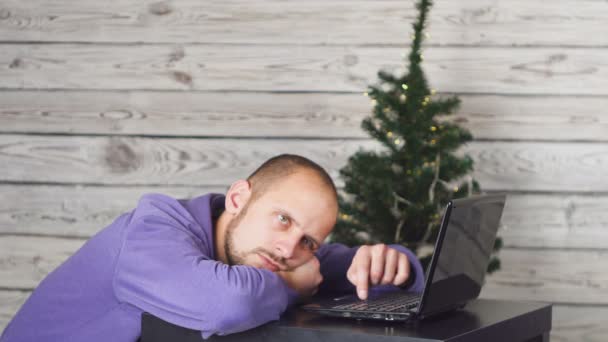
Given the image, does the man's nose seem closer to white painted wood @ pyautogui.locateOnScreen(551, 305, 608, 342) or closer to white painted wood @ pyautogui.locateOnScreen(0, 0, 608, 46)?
white painted wood @ pyautogui.locateOnScreen(0, 0, 608, 46)

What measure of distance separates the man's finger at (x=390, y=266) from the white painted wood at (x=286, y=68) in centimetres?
128

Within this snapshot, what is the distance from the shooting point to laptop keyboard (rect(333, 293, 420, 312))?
3.59 ft

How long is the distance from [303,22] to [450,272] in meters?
1.71

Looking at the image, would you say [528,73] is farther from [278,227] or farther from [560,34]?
[278,227]

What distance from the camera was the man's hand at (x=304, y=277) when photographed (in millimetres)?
1338

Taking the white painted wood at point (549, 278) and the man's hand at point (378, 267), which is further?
the white painted wood at point (549, 278)

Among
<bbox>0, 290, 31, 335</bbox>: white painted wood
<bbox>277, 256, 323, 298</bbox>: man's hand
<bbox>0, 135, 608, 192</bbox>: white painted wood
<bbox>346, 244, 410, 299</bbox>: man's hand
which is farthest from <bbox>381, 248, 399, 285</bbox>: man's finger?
<bbox>0, 290, 31, 335</bbox>: white painted wood

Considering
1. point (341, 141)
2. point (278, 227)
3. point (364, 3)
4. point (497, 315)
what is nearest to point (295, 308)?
point (278, 227)

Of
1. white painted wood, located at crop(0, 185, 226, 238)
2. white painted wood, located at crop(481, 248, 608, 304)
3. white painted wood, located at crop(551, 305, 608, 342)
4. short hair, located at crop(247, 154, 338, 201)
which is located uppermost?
short hair, located at crop(247, 154, 338, 201)

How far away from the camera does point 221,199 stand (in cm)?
155

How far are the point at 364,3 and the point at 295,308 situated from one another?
64.7 inches

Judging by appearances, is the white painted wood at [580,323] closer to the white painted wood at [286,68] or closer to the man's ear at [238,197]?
the white painted wood at [286,68]

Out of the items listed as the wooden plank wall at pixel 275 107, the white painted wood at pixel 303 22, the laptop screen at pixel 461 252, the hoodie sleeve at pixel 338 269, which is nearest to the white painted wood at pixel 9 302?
the wooden plank wall at pixel 275 107

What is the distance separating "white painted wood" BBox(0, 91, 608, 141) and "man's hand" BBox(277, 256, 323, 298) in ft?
4.32
